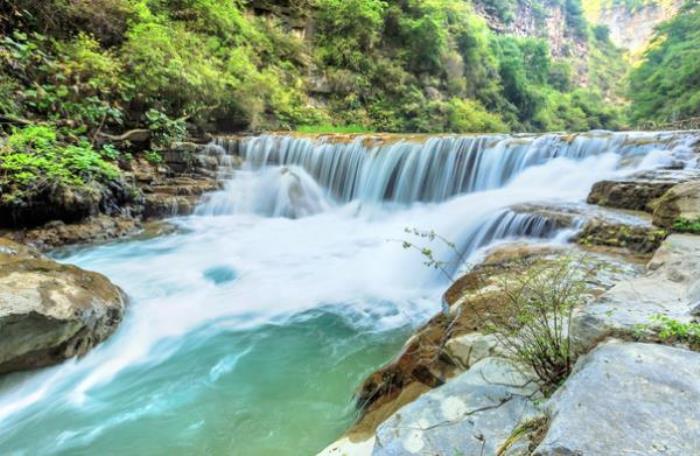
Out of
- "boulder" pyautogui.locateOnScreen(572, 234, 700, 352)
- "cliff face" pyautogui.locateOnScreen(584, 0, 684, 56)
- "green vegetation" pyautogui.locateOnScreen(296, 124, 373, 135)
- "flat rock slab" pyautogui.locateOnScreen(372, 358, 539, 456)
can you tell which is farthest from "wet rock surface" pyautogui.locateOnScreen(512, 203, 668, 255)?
"cliff face" pyautogui.locateOnScreen(584, 0, 684, 56)

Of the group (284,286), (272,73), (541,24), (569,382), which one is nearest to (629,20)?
(541,24)

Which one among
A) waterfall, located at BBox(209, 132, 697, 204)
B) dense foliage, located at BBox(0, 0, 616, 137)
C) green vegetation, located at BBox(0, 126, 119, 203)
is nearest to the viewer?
green vegetation, located at BBox(0, 126, 119, 203)

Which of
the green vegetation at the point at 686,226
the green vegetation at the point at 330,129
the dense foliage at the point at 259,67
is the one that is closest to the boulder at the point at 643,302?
the green vegetation at the point at 686,226

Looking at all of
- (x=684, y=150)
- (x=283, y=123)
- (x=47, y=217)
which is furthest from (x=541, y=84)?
(x=47, y=217)

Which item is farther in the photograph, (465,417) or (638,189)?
(638,189)

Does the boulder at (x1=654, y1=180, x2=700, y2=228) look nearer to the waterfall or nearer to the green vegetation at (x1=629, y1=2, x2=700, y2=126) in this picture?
the waterfall

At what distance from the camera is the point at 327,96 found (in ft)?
53.9

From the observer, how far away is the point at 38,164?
20.1ft

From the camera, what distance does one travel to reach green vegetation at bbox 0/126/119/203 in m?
5.96

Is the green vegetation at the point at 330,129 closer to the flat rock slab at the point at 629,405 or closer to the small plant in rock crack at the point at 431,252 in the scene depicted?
the small plant in rock crack at the point at 431,252

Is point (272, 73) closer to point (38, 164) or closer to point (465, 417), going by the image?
point (38, 164)

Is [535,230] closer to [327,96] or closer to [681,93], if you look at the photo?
[327,96]

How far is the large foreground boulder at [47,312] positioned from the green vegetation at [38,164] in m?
2.40

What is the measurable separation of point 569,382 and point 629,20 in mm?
88993
